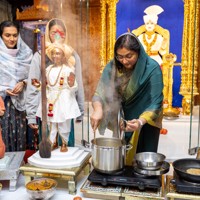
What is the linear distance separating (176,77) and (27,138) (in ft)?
6.63

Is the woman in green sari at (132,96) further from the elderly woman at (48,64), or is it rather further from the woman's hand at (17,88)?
the woman's hand at (17,88)

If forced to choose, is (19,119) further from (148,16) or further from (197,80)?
(197,80)

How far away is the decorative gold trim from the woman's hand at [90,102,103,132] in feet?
4.87

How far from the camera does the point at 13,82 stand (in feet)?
Answer: 8.13

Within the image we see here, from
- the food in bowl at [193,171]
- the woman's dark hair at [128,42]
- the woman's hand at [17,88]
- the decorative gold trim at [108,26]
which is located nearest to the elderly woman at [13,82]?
the woman's hand at [17,88]

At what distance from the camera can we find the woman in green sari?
1.89 meters

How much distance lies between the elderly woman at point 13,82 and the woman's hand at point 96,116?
0.79m

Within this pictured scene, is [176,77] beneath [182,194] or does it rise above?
above

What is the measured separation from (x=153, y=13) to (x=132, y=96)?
6.49 feet

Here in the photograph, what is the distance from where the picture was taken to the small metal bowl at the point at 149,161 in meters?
1.68

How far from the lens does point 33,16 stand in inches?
106

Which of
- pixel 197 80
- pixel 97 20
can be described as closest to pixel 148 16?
pixel 97 20

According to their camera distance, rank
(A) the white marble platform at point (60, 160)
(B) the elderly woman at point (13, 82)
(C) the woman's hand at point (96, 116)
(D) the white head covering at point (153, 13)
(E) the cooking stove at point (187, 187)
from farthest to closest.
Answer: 1. (D) the white head covering at point (153, 13)
2. (B) the elderly woman at point (13, 82)
3. (C) the woman's hand at point (96, 116)
4. (A) the white marble platform at point (60, 160)
5. (E) the cooking stove at point (187, 187)

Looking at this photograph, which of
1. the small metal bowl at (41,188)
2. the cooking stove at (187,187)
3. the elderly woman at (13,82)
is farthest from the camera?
the elderly woman at (13,82)
